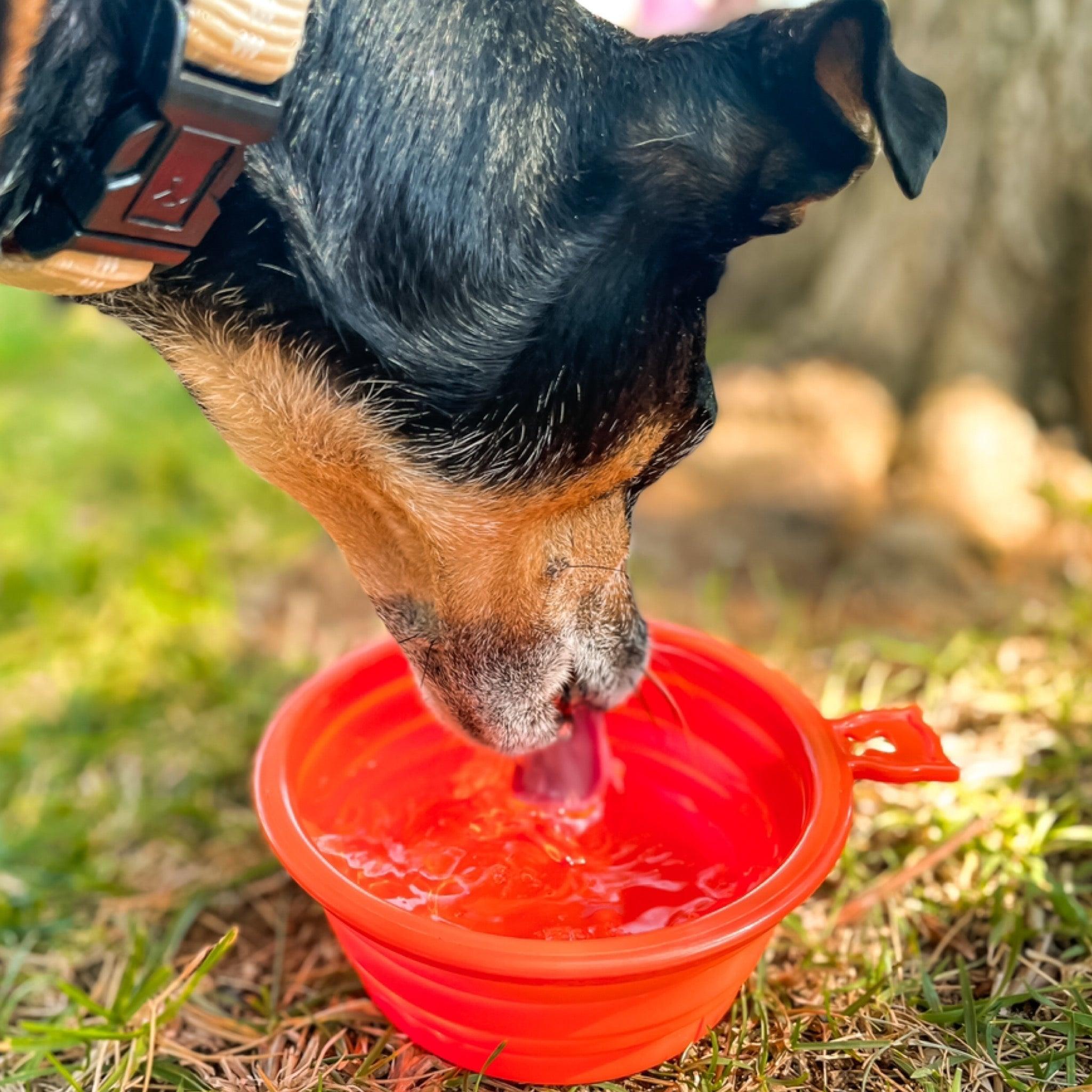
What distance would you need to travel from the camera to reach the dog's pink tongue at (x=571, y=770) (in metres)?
1.63

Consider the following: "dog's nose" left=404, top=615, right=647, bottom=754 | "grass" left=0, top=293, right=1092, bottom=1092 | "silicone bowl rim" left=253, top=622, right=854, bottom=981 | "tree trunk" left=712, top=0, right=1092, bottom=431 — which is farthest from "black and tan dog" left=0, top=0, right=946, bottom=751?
"tree trunk" left=712, top=0, right=1092, bottom=431

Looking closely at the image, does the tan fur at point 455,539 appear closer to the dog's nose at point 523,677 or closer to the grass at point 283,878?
the dog's nose at point 523,677

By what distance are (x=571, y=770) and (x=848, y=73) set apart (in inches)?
40.6

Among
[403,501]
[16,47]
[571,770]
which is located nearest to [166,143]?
[16,47]

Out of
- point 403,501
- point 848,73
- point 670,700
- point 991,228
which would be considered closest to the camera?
point 848,73

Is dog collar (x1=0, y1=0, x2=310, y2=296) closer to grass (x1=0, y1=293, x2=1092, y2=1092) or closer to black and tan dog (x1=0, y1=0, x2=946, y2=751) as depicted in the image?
black and tan dog (x1=0, y1=0, x2=946, y2=751)

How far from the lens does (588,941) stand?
1.19 m

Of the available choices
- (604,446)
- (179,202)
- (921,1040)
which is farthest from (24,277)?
(921,1040)

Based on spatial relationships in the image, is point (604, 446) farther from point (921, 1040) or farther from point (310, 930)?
point (310, 930)

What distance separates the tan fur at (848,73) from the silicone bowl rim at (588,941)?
0.78m

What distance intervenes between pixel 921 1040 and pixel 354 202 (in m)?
1.29

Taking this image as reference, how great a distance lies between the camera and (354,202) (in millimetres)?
1137

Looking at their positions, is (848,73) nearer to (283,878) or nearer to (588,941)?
(588,941)

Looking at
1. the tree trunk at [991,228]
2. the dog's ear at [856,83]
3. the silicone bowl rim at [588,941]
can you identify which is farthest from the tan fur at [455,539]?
the tree trunk at [991,228]
